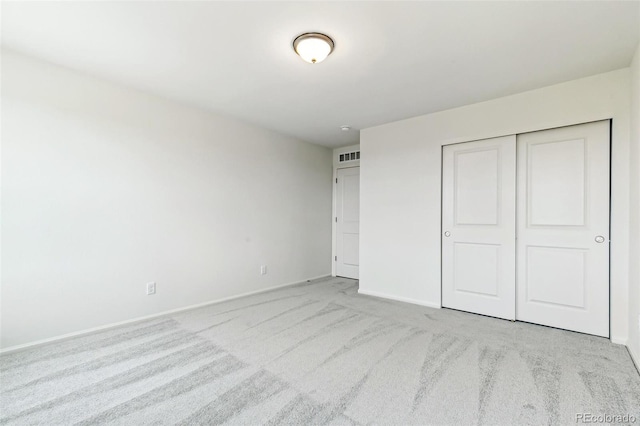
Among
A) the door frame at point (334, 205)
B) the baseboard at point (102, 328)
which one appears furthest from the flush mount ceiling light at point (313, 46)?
the door frame at point (334, 205)

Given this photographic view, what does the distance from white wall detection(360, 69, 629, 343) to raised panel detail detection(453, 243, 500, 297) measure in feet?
0.78

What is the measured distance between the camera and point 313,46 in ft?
6.88

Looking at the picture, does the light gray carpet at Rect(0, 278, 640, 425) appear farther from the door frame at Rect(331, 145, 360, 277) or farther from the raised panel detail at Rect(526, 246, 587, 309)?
the door frame at Rect(331, 145, 360, 277)

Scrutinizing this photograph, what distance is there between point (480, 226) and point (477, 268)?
1.59ft

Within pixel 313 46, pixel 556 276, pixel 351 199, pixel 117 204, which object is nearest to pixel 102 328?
pixel 117 204

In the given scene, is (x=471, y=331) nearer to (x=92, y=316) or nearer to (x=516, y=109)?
(x=516, y=109)

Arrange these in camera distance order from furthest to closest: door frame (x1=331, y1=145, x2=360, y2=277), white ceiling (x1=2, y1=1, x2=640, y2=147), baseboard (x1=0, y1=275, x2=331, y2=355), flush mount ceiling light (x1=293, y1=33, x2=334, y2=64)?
door frame (x1=331, y1=145, x2=360, y2=277), baseboard (x1=0, y1=275, x2=331, y2=355), flush mount ceiling light (x1=293, y1=33, x2=334, y2=64), white ceiling (x1=2, y1=1, x2=640, y2=147)

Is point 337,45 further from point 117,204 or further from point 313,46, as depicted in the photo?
point 117,204

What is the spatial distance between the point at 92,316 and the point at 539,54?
14.8 ft

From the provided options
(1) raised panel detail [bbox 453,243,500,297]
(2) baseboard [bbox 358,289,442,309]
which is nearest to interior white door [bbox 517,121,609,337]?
(1) raised panel detail [bbox 453,243,500,297]

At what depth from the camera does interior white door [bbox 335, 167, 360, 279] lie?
5129 millimetres

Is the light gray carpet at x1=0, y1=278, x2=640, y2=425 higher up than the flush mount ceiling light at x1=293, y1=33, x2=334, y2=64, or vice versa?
→ the flush mount ceiling light at x1=293, y1=33, x2=334, y2=64

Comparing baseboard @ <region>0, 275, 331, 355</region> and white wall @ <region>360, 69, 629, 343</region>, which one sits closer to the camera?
baseboard @ <region>0, 275, 331, 355</region>

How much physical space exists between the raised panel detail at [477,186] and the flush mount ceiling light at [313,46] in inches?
83.9
